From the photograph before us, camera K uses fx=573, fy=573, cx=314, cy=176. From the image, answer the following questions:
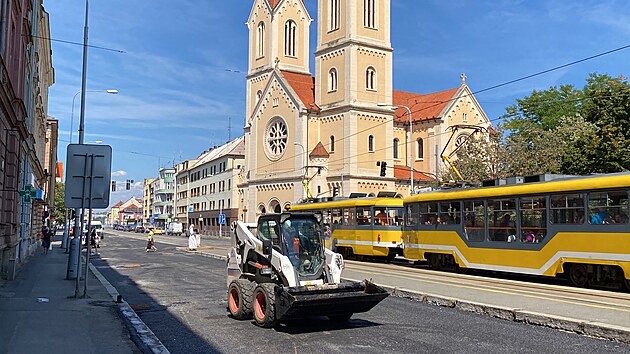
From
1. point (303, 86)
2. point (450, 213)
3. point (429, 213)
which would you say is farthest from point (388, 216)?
point (303, 86)

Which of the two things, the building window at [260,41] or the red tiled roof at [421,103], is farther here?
the building window at [260,41]

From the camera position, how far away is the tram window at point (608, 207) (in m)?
15.0

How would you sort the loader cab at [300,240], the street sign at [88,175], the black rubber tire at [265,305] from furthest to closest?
the street sign at [88,175], the loader cab at [300,240], the black rubber tire at [265,305]

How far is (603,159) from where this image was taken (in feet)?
97.8

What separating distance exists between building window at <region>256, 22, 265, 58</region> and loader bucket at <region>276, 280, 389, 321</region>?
61038mm

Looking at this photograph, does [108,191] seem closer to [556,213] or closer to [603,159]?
[556,213]

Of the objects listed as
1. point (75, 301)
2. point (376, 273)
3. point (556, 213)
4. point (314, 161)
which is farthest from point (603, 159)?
point (314, 161)

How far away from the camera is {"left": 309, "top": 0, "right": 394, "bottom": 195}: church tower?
54750 millimetres

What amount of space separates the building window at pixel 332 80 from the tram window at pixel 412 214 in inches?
1397

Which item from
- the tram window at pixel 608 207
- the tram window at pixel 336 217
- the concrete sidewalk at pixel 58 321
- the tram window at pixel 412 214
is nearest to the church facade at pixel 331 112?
the tram window at pixel 336 217

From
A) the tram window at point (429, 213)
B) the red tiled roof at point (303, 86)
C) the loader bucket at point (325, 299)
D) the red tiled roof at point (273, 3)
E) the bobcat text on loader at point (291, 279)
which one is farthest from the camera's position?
the red tiled roof at point (273, 3)

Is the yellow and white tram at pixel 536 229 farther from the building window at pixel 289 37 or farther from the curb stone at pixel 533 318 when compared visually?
the building window at pixel 289 37

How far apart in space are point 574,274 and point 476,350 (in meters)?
9.40

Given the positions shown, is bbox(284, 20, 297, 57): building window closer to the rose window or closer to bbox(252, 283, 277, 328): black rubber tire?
the rose window
